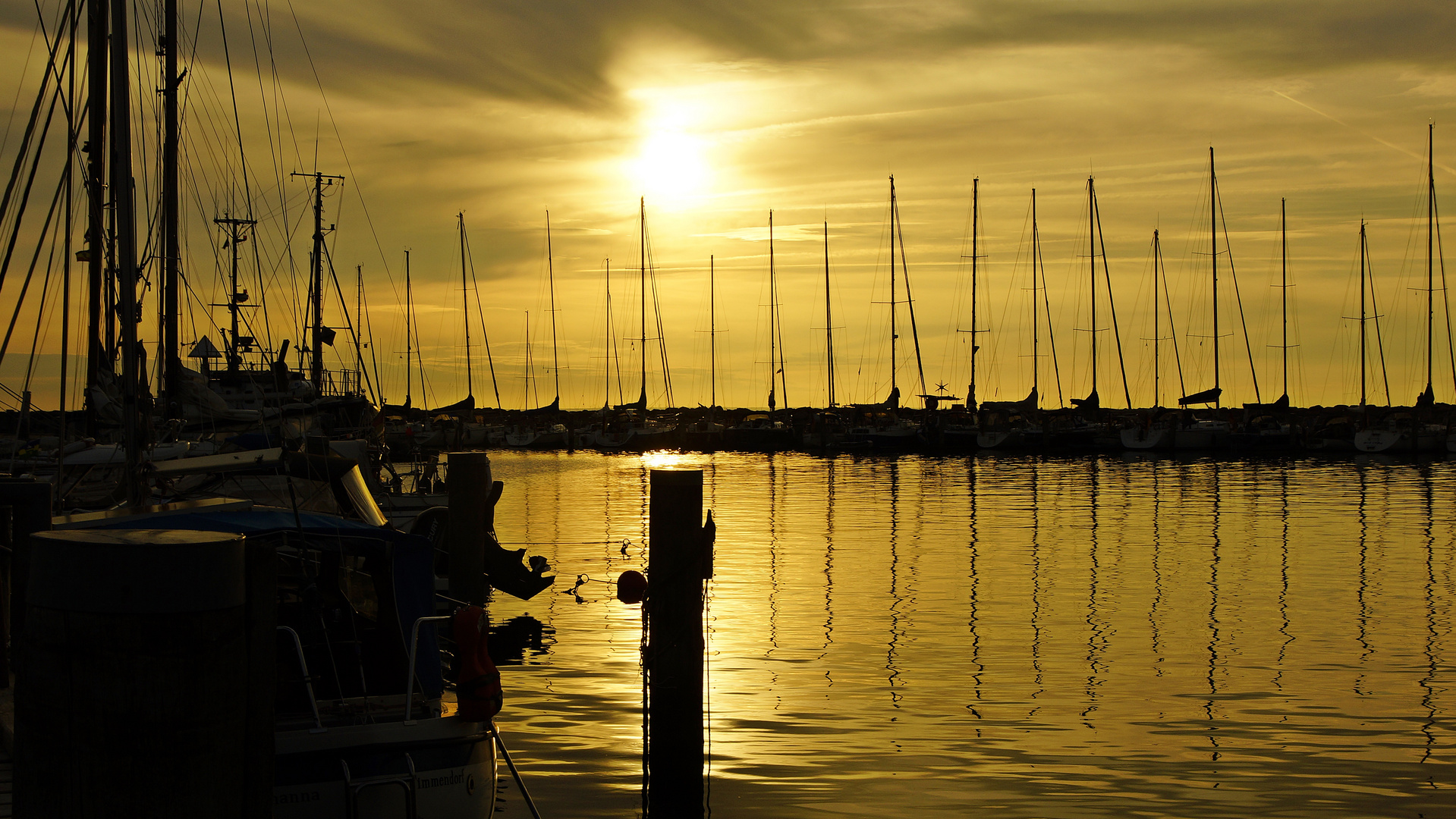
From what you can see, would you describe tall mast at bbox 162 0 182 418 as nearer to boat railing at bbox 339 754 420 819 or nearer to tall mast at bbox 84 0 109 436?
tall mast at bbox 84 0 109 436

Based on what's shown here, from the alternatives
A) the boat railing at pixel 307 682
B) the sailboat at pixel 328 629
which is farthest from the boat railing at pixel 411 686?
the boat railing at pixel 307 682

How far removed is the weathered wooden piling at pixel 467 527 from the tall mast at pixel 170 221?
514 centimetres

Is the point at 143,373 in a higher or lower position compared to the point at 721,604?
higher

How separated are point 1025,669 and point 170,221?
16842mm

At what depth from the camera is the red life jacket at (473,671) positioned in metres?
10.1

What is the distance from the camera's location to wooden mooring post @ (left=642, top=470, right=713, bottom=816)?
11586 mm

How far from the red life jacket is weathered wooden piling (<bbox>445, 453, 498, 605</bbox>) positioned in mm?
12871

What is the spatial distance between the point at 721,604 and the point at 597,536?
1440 cm

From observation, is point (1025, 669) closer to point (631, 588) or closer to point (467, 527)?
point (631, 588)

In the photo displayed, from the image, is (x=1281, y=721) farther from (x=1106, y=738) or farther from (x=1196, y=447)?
(x=1196, y=447)

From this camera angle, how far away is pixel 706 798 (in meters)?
12.3

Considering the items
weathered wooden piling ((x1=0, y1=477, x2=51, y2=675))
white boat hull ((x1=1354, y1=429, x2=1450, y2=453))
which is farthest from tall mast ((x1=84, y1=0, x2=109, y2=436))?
white boat hull ((x1=1354, y1=429, x2=1450, y2=453))

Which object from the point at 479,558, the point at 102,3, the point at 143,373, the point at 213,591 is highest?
the point at 102,3

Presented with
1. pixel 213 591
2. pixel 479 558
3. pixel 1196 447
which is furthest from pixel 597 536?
pixel 1196 447
